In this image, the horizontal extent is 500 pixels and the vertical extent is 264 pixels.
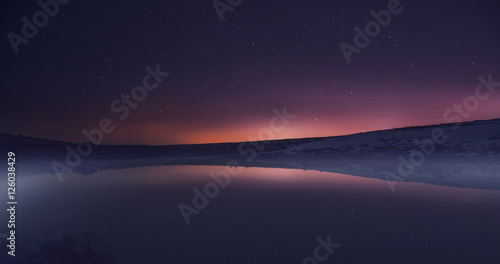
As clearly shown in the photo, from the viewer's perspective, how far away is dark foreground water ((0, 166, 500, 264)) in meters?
5.70

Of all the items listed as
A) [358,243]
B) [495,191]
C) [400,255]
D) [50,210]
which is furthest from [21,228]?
[495,191]

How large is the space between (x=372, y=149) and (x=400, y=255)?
30920mm

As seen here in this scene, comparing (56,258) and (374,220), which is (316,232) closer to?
(374,220)

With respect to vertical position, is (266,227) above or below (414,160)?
below

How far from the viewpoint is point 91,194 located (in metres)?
12.6

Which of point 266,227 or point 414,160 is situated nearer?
point 266,227

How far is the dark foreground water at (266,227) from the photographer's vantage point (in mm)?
5699

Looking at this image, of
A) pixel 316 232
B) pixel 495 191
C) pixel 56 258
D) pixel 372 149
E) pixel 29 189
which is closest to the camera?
pixel 56 258

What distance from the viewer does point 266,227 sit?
7512 millimetres

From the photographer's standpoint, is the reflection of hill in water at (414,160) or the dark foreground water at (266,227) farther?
the reflection of hill in water at (414,160)

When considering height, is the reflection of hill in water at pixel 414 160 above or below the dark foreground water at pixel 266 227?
above

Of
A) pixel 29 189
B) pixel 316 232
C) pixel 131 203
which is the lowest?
pixel 316 232

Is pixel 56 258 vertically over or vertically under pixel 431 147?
under

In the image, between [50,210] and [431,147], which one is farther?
[431,147]
